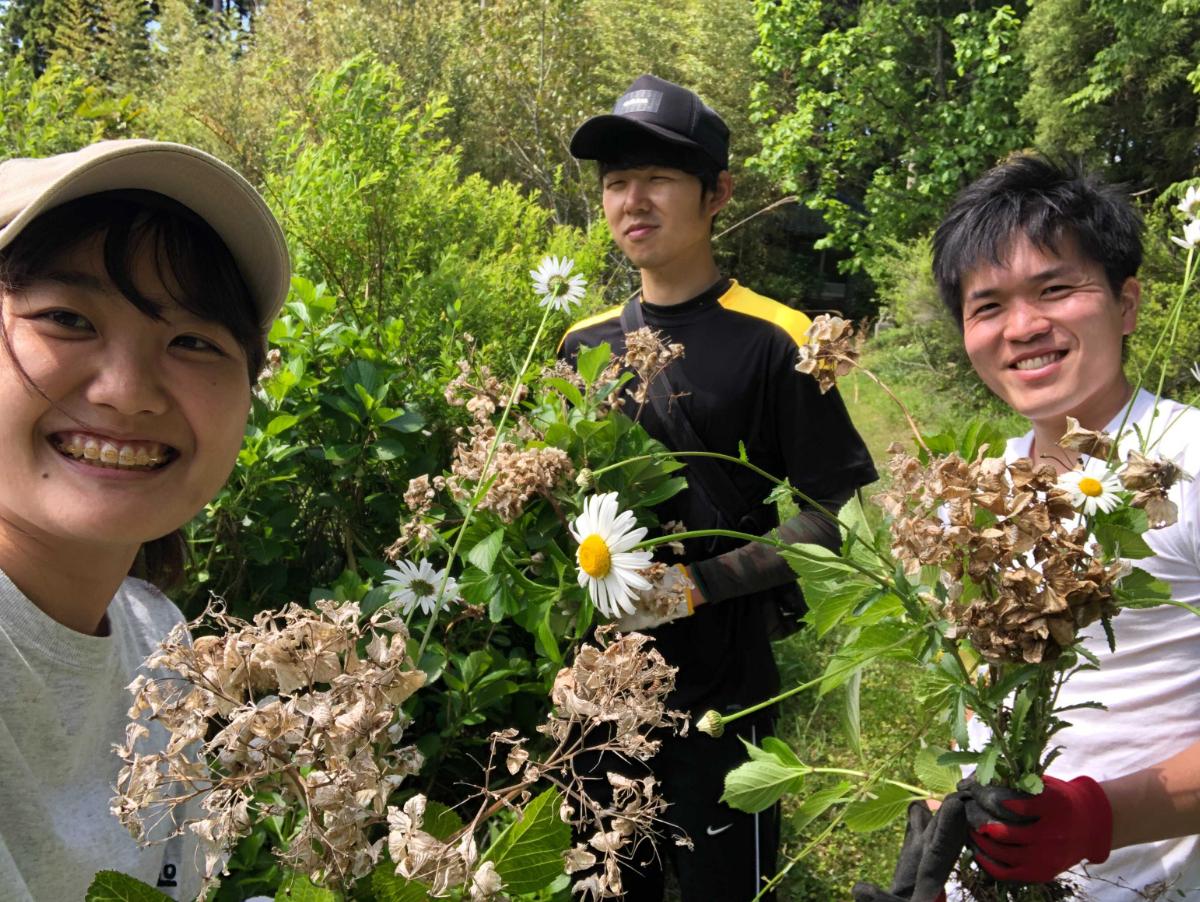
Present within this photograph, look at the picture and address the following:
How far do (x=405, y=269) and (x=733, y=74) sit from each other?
17.1m

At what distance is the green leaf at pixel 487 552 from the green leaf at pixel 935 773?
2.31 feet

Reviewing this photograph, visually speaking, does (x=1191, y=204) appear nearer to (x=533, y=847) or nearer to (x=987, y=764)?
(x=987, y=764)

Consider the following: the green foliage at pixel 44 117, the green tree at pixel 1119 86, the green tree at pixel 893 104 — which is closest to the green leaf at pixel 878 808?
the green foliage at pixel 44 117

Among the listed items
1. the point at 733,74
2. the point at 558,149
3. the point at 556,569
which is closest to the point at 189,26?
the point at 558,149

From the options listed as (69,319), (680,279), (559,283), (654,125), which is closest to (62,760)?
(69,319)

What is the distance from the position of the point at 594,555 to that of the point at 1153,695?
0.87m

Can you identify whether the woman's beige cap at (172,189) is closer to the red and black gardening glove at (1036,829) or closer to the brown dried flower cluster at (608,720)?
the brown dried flower cluster at (608,720)

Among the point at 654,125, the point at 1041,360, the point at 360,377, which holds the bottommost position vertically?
the point at 1041,360

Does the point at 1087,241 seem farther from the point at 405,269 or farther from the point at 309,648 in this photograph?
the point at 405,269

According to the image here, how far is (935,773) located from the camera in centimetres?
124

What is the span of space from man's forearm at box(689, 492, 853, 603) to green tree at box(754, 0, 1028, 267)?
13799 millimetres

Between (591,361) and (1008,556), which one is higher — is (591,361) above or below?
above

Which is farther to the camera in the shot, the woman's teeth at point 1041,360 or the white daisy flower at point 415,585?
the white daisy flower at point 415,585

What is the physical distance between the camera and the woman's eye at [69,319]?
98 cm
